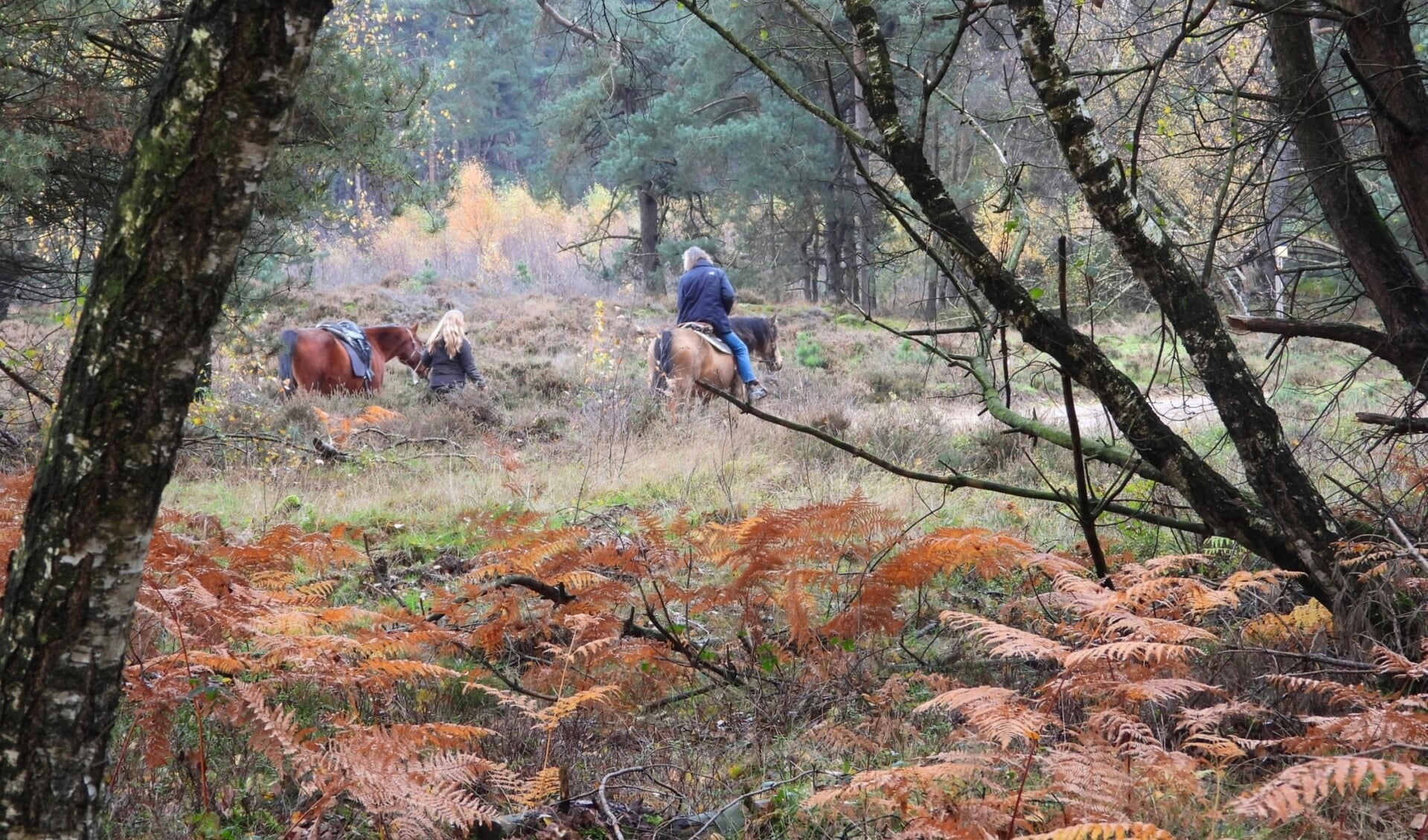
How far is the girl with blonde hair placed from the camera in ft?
46.9

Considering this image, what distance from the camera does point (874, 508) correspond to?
413 cm

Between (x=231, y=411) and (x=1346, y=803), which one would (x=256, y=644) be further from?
(x=231, y=411)

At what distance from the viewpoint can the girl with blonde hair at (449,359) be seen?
14289 millimetres

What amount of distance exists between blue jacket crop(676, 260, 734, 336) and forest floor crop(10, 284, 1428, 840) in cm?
680

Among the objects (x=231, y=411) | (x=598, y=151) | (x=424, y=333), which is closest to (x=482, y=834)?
(x=231, y=411)

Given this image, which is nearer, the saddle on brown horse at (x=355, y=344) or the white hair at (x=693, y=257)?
the white hair at (x=693, y=257)

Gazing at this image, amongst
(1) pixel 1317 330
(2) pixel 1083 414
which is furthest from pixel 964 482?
(2) pixel 1083 414

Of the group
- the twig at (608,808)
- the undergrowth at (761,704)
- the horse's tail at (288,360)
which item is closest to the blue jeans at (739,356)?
the horse's tail at (288,360)

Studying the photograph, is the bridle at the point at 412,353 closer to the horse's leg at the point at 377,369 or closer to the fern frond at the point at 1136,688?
the horse's leg at the point at 377,369

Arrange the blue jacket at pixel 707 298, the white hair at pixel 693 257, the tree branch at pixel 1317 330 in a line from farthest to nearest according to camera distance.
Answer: the white hair at pixel 693 257 → the blue jacket at pixel 707 298 → the tree branch at pixel 1317 330

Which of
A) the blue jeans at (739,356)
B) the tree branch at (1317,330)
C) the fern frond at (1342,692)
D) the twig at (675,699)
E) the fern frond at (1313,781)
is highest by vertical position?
the tree branch at (1317,330)

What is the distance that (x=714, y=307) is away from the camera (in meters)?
13.6

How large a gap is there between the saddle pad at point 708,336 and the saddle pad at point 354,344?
5.06m

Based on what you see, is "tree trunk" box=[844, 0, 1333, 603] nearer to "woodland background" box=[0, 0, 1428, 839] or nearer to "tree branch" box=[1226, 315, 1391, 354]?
"woodland background" box=[0, 0, 1428, 839]
